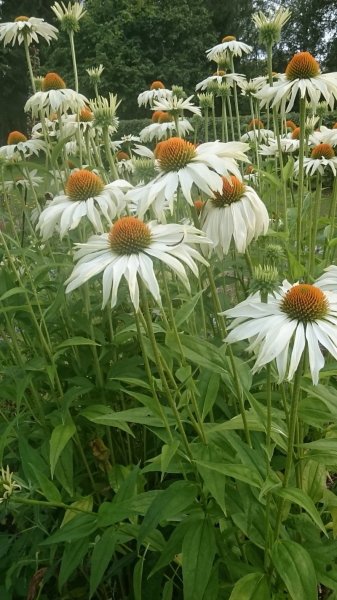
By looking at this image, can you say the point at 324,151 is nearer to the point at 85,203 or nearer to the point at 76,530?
the point at 85,203

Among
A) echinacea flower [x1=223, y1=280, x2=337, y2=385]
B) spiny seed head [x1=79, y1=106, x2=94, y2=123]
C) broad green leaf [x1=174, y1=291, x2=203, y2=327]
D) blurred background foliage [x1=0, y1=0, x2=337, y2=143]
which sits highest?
blurred background foliage [x1=0, y1=0, x2=337, y2=143]

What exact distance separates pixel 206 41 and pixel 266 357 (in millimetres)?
18282

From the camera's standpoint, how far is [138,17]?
16812 millimetres

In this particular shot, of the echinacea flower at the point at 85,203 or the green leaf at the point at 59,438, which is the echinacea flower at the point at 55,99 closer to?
the echinacea flower at the point at 85,203

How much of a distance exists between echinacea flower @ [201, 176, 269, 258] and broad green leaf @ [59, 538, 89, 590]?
71 centimetres

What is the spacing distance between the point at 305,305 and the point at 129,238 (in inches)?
13.6

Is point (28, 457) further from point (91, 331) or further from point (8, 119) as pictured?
point (8, 119)

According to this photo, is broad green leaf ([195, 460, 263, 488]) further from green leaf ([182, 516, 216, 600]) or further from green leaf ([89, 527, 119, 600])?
green leaf ([89, 527, 119, 600])

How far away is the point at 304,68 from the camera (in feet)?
5.18

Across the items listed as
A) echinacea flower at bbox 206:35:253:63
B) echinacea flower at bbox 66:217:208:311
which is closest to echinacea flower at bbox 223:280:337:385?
echinacea flower at bbox 66:217:208:311

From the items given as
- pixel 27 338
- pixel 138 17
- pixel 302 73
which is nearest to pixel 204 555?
pixel 27 338

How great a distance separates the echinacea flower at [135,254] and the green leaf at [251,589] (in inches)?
22.8

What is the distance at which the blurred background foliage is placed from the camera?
51.5 ft

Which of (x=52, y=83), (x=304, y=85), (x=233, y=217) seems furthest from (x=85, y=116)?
(x=233, y=217)
